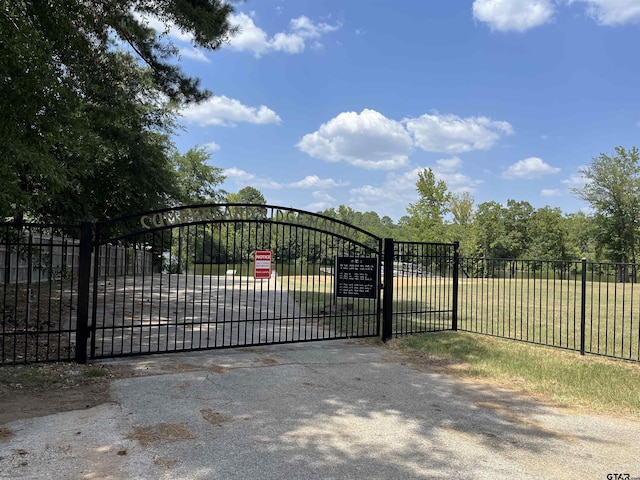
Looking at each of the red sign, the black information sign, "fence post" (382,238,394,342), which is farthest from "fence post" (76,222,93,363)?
"fence post" (382,238,394,342)

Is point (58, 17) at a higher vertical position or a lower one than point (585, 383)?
higher

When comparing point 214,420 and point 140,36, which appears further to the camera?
point 140,36

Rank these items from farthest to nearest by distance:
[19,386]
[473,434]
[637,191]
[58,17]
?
[637,191] < [58,17] < [19,386] < [473,434]

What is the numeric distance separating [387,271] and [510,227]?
7316 cm

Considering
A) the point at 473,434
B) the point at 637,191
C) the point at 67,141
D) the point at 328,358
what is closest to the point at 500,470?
the point at 473,434

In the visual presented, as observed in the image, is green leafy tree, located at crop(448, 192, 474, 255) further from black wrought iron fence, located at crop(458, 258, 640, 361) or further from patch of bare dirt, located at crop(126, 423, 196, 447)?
patch of bare dirt, located at crop(126, 423, 196, 447)

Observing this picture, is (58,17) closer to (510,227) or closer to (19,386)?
(19,386)

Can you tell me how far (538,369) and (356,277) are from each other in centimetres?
339

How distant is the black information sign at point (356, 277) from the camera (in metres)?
8.30

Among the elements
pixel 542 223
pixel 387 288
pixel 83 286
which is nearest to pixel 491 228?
pixel 542 223

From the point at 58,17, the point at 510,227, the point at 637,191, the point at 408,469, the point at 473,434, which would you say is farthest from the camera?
the point at 510,227

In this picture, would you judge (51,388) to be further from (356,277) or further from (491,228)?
(491,228)

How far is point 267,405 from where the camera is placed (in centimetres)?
473

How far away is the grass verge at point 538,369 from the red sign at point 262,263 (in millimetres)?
2929
